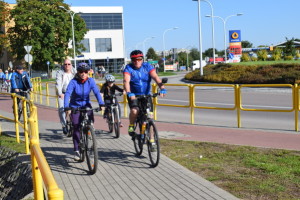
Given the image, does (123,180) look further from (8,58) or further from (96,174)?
(8,58)

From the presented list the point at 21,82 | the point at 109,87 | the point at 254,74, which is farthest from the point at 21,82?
the point at 254,74

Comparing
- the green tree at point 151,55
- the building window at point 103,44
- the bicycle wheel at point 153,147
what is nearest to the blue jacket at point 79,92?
the bicycle wheel at point 153,147

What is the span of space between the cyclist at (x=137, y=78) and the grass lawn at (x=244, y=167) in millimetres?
1157

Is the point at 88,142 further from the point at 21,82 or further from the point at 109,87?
the point at 21,82

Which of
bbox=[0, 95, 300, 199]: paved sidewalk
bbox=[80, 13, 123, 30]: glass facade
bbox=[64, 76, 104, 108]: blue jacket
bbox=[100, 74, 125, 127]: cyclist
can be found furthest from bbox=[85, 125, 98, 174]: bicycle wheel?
bbox=[80, 13, 123, 30]: glass facade

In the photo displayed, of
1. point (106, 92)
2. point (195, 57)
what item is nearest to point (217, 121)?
point (106, 92)

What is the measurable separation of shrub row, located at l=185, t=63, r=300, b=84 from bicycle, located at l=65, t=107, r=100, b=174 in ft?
70.4

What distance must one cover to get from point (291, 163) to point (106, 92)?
528 cm

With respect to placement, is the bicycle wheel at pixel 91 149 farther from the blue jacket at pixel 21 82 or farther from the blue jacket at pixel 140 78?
the blue jacket at pixel 21 82

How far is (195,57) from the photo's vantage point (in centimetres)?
14500

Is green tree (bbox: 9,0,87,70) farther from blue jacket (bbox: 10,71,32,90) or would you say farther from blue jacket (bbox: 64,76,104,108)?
blue jacket (bbox: 64,76,104,108)

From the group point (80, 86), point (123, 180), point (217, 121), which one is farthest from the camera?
point (217, 121)

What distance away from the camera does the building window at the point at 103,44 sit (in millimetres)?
88125

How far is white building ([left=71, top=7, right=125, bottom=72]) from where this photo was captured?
87488 millimetres
